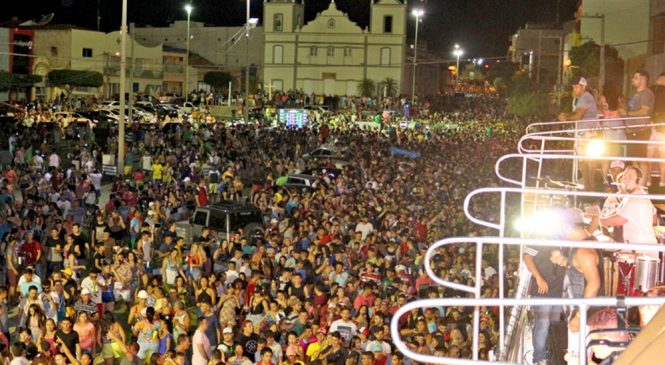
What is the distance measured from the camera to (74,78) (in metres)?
68.5

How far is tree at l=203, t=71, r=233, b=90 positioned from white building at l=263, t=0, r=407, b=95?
11.4 feet

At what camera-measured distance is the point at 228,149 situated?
32781 millimetres

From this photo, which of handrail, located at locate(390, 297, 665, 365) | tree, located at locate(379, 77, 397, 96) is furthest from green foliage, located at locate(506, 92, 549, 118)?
handrail, located at locate(390, 297, 665, 365)

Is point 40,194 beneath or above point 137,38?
beneath

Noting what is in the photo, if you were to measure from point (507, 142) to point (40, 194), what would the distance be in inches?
754

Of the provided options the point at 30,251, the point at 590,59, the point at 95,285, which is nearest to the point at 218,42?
the point at 590,59

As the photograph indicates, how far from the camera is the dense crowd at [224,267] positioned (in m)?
11.0

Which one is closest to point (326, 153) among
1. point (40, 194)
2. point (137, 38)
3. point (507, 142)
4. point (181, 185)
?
point (507, 142)

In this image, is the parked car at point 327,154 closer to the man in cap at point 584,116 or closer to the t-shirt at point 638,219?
the man in cap at point 584,116

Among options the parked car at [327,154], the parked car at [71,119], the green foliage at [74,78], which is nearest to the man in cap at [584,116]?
the parked car at [327,154]

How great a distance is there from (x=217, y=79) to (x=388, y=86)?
13.8 meters

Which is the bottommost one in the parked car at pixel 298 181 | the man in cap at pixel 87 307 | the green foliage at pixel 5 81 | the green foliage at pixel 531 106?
the man in cap at pixel 87 307

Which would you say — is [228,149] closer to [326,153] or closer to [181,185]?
[326,153]

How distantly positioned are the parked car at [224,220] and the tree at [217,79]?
62133mm
